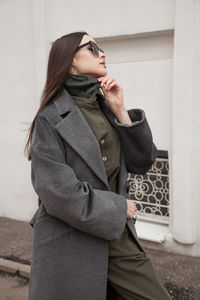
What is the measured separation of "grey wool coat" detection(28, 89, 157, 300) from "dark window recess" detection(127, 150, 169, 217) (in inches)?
93.4

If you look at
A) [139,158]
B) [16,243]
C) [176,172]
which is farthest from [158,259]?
[139,158]

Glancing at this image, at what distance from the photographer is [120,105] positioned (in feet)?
6.36

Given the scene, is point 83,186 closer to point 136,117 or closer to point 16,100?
point 136,117

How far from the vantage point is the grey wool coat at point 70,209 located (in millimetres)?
1626

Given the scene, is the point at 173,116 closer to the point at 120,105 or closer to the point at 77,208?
the point at 120,105

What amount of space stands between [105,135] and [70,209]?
50cm

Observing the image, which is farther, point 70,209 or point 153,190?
point 153,190

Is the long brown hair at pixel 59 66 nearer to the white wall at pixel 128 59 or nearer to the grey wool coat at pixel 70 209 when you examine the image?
the grey wool coat at pixel 70 209

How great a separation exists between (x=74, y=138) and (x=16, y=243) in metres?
3.24

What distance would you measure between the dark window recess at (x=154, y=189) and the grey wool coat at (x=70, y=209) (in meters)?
2.37

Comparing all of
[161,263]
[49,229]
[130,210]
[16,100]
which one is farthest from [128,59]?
[49,229]

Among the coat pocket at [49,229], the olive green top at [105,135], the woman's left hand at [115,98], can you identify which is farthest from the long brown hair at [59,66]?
the coat pocket at [49,229]

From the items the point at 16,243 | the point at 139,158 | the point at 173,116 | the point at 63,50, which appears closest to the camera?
the point at 63,50

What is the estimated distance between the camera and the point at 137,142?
77.0 inches
